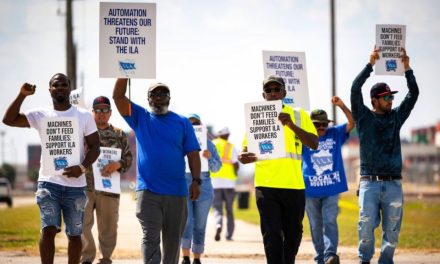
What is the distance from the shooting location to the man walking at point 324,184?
11703 mm

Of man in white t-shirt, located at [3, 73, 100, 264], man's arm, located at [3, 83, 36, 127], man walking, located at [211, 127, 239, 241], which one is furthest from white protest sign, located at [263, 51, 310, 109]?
man walking, located at [211, 127, 239, 241]

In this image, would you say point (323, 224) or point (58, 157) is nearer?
point (58, 157)

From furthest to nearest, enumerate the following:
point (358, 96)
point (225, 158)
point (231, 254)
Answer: point (225, 158) → point (231, 254) → point (358, 96)

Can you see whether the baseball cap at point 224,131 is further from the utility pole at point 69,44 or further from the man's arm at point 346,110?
the utility pole at point 69,44

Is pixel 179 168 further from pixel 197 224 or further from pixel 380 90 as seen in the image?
pixel 197 224

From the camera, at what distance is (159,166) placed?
8742mm

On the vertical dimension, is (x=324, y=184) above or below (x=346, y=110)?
below

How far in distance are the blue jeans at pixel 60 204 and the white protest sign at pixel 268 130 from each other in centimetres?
196

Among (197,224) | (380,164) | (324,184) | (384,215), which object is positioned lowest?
(197,224)

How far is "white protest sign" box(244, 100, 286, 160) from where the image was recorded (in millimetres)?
9312

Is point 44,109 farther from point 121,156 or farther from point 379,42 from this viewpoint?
point 379,42

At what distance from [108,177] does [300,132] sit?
3.30 meters

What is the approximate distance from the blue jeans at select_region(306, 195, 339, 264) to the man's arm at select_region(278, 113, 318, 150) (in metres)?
2.60

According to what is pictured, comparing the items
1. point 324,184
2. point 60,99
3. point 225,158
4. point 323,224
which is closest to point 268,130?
point 60,99
